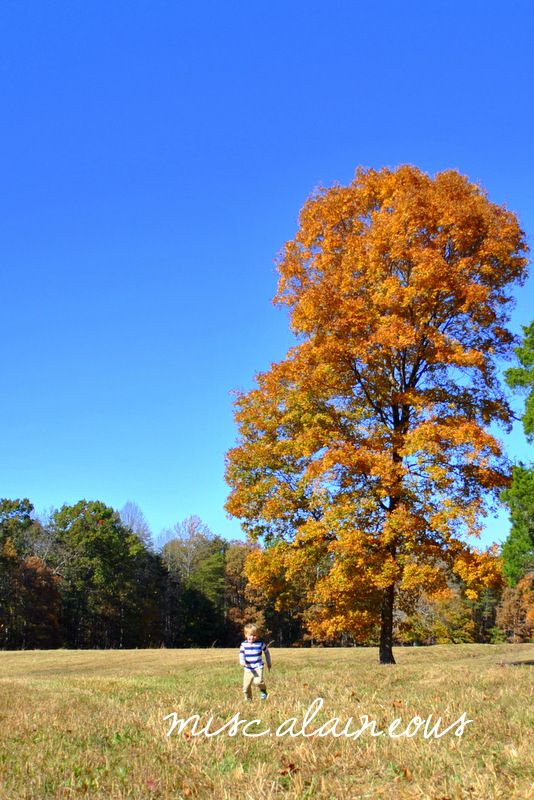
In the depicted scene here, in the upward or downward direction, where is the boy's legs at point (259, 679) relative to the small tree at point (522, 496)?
downward

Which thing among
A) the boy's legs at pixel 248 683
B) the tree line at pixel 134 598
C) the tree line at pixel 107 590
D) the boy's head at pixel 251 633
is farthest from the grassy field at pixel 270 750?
the tree line at pixel 107 590

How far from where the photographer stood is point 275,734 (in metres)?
7.04

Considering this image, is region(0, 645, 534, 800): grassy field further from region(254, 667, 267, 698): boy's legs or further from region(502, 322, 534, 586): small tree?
region(502, 322, 534, 586): small tree

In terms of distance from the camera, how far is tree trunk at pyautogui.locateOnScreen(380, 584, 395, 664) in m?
18.2

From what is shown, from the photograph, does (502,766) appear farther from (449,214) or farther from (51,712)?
(449,214)

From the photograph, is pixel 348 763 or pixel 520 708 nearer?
pixel 348 763

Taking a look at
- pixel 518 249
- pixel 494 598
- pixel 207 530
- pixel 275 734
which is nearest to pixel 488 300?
pixel 518 249

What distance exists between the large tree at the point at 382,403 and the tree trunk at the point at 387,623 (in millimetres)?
51

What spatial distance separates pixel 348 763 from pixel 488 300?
15.2 metres

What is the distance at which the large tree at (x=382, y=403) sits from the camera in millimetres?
16359

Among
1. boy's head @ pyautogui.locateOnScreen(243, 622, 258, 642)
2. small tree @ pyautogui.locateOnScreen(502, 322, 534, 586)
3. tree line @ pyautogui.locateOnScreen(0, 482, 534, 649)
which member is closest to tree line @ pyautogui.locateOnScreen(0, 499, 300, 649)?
tree line @ pyautogui.locateOnScreen(0, 482, 534, 649)

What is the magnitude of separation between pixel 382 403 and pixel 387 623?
6.39 meters

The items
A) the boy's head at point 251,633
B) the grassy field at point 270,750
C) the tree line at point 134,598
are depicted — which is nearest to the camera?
the grassy field at point 270,750

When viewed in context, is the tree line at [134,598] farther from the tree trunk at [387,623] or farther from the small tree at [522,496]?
the tree trunk at [387,623]
